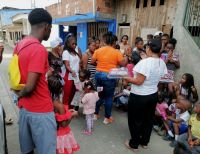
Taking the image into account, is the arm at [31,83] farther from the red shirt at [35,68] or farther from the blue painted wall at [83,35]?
the blue painted wall at [83,35]

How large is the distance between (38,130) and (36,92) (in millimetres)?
395

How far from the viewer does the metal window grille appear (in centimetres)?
516

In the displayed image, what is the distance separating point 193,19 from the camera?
5293mm

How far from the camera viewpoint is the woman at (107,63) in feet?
13.6

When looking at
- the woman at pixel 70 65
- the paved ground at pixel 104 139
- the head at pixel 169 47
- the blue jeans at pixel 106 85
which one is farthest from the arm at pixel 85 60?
the head at pixel 169 47

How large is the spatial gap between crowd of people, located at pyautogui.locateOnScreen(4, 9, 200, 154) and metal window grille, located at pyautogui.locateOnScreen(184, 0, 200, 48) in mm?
527

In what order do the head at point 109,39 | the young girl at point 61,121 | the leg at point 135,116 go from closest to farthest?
the young girl at point 61,121 < the leg at point 135,116 < the head at point 109,39

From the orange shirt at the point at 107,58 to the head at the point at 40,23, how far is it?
7.03 feet

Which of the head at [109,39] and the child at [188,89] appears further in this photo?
the child at [188,89]

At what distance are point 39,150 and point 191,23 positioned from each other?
4706 mm

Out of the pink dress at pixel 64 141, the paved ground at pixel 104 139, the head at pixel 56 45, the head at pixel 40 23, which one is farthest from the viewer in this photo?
the head at pixel 56 45

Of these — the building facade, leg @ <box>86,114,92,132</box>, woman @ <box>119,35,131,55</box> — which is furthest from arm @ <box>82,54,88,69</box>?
the building facade

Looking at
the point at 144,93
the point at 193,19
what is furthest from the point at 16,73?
the point at 193,19

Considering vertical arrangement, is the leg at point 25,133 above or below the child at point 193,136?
above
